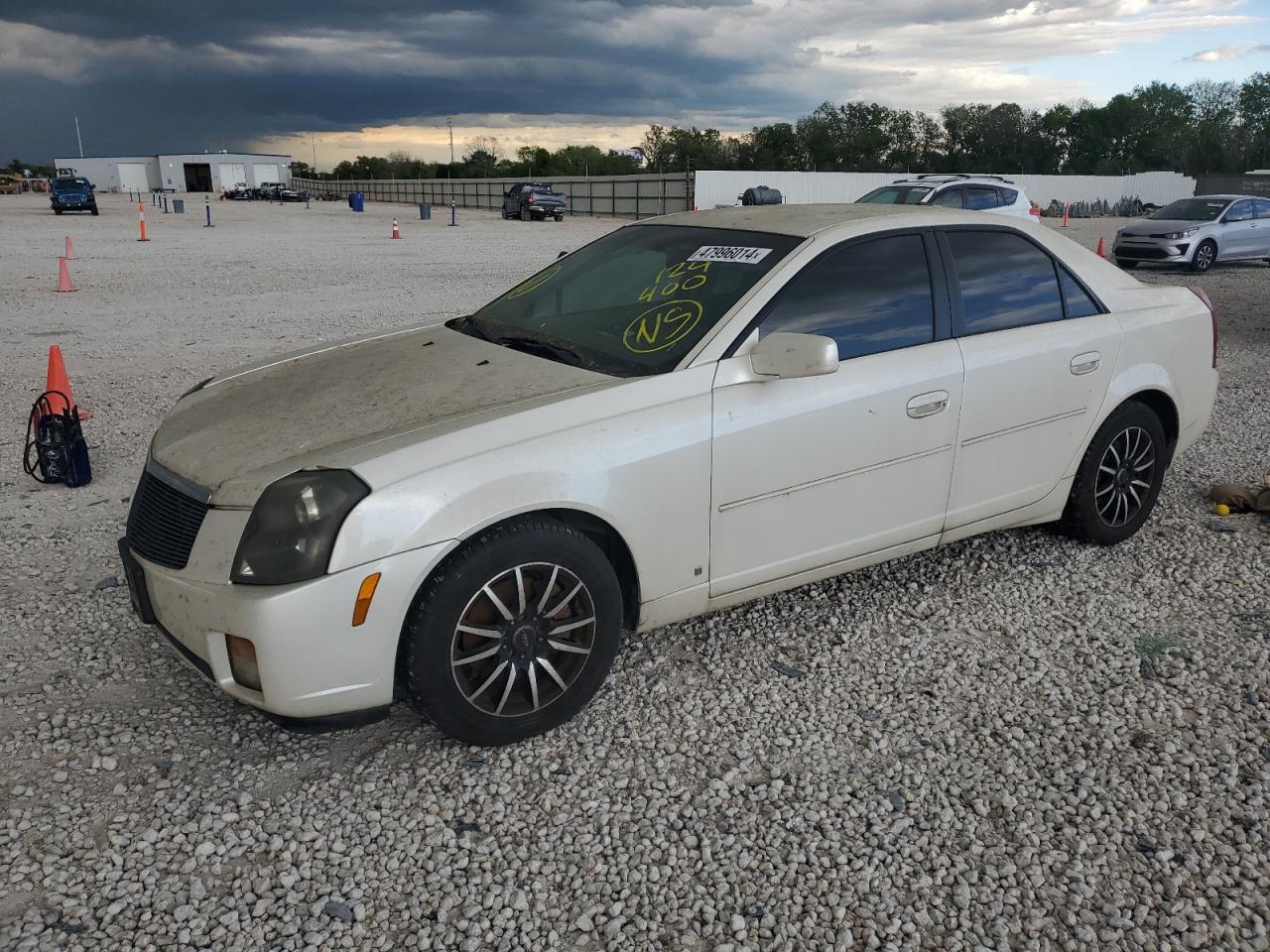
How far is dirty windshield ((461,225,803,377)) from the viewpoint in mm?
3455

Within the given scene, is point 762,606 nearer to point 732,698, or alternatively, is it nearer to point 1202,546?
point 732,698

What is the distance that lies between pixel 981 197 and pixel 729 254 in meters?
15.6

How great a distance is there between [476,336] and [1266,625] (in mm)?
3409

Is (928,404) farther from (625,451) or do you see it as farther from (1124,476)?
(1124,476)

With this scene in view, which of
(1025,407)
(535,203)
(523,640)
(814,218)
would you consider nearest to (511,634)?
(523,640)

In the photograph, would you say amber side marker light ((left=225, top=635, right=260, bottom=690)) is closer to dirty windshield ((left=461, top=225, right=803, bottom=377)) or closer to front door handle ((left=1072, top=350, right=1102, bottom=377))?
dirty windshield ((left=461, top=225, right=803, bottom=377))

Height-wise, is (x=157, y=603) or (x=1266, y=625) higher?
(x=157, y=603)

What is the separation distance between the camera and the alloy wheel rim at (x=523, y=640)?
2918 mm

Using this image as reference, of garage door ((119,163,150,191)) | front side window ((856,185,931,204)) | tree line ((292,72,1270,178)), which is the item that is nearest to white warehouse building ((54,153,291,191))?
garage door ((119,163,150,191))

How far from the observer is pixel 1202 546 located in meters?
4.81

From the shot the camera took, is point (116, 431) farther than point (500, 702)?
Yes

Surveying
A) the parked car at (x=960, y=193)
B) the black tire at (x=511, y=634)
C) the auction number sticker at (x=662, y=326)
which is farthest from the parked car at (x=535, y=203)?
the black tire at (x=511, y=634)

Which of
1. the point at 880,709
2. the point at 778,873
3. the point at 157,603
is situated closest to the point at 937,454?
the point at 880,709

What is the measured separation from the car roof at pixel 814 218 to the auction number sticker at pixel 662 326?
530 mm
